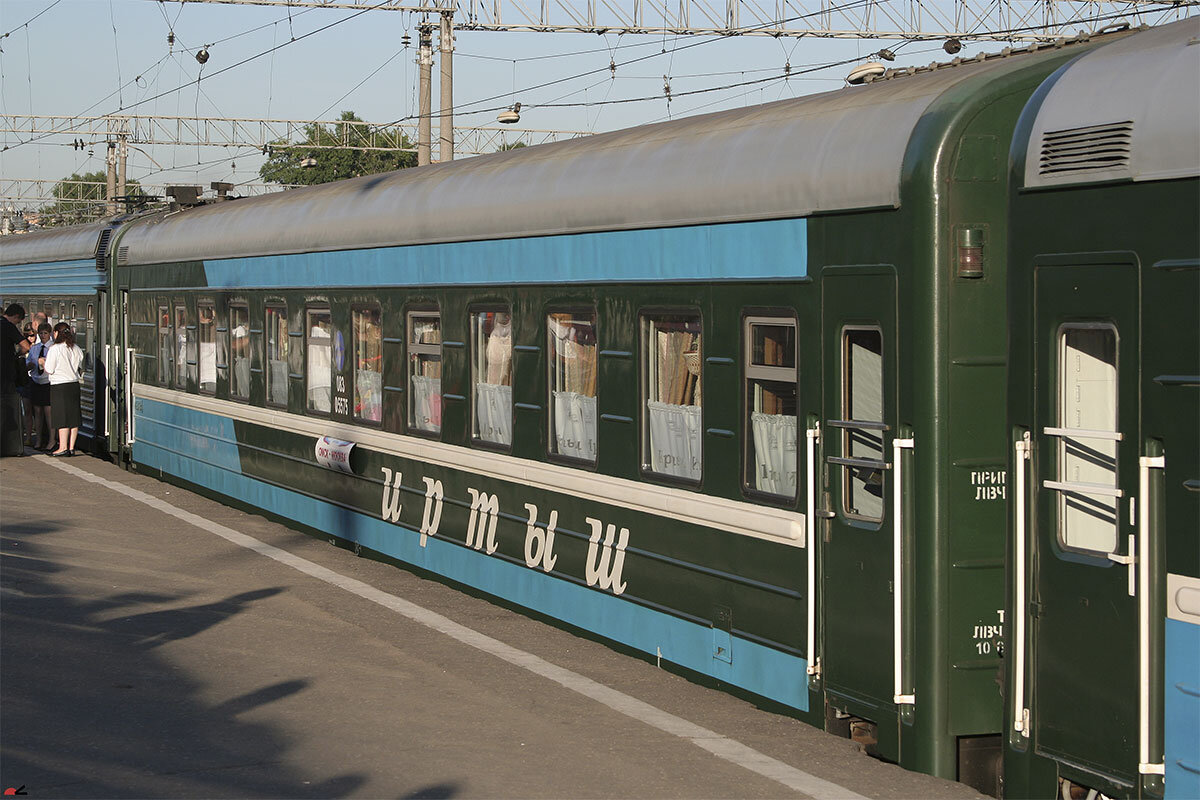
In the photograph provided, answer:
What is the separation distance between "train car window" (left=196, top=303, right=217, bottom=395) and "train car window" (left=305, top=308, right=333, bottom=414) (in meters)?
2.92

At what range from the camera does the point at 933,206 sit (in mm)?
6375

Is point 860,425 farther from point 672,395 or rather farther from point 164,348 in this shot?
point 164,348

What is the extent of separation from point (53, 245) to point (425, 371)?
569 inches

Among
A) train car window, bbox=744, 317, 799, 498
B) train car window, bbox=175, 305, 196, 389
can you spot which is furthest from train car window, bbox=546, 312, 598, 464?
train car window, bbox=175, 305, 196, 389

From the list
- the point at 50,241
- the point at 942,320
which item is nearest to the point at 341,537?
the point at 942,320

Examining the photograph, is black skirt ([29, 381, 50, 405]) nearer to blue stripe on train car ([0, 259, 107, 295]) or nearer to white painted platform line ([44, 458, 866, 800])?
blue stripe on train car ([0, 259, 107, 295])

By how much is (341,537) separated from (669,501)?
19.2 ft

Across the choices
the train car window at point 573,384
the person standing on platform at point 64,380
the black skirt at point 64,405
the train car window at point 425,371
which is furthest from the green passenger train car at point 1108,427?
the black skirt at point 64,405

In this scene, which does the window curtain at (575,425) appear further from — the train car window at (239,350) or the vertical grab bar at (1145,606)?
the train car window at (239,350)

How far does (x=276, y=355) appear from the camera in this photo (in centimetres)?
1505

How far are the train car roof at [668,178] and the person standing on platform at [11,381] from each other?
7.88 m

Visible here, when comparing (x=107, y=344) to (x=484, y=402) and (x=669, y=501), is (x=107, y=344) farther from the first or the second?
(x=669, y=501)

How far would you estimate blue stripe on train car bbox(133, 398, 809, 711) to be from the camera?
7645 millimetres

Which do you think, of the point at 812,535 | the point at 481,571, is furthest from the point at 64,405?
the point at 812,535
